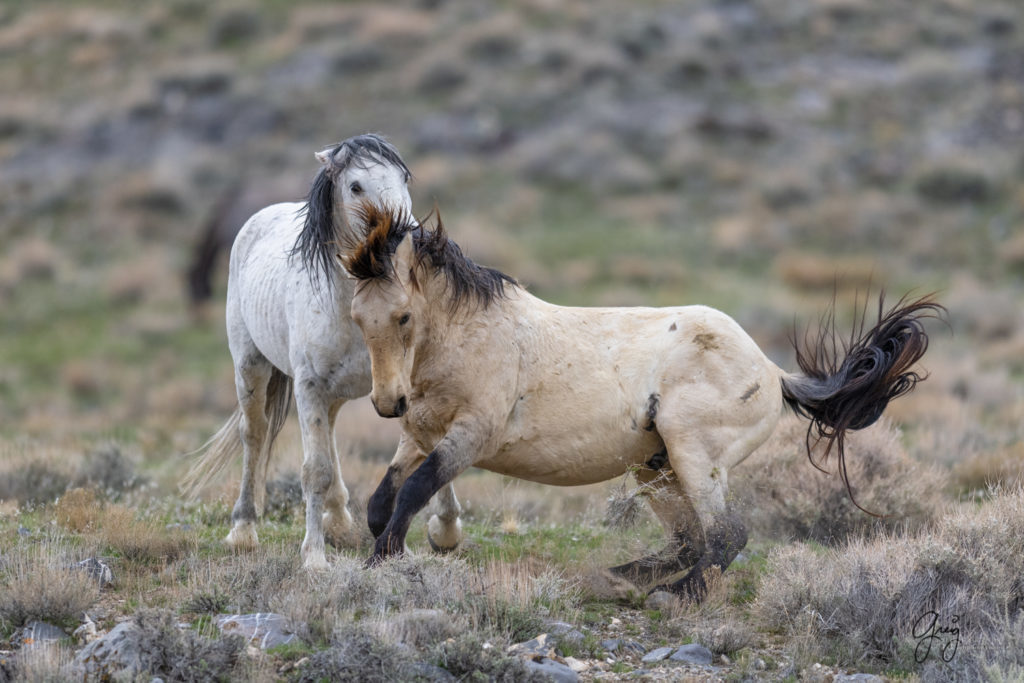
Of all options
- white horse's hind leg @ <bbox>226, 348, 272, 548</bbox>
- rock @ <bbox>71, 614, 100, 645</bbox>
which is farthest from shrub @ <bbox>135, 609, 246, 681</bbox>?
white horse's hind leg @ <bbox>226, 348, 272, 548</bbox>

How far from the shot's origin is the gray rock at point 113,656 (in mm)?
4527

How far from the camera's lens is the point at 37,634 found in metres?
5.02

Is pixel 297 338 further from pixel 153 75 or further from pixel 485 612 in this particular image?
pixel 153 75

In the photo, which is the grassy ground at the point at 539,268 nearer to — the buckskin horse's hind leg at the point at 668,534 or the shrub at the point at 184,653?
the shrub at the point at 184,653

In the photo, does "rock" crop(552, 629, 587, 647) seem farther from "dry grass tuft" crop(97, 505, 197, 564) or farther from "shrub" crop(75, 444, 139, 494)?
"shrub" crop(75, 444, 139, 494)

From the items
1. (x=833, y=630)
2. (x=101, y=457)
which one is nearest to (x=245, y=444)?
(x=101, y=457)

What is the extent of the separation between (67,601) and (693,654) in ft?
10.1

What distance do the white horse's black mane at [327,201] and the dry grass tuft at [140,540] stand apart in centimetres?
190

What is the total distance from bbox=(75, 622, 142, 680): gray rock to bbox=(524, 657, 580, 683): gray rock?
5.58 feet

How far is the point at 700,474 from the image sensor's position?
6.08 m

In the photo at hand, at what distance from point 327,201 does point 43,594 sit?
261cm

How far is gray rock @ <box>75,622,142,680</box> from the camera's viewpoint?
14.9ft
